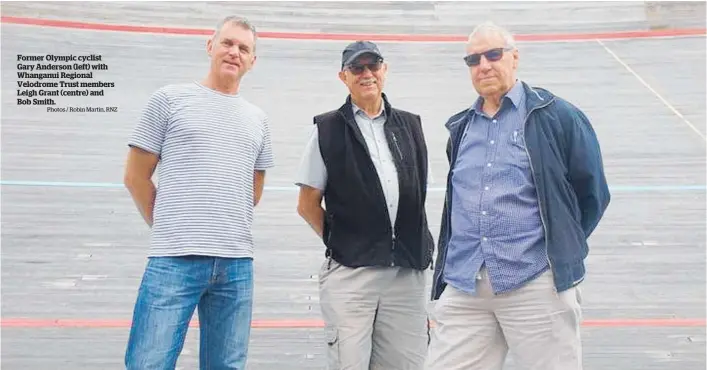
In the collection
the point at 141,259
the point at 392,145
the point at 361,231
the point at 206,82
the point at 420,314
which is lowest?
the point at 141,259

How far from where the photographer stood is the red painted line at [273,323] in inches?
193

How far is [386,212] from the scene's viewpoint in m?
3.15

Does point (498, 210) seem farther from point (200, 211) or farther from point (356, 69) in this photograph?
point (200, 211)

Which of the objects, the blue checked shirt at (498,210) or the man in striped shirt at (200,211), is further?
the man in striped shirt at (200,211)

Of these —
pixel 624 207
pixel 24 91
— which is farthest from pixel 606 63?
pixel 24 91

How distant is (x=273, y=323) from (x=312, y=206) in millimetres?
1879

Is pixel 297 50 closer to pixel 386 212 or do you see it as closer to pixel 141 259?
pixel 141 259

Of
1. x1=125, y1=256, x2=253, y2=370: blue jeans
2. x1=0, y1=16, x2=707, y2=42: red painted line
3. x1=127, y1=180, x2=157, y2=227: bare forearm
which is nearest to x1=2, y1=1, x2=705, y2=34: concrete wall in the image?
x1=0, y1=16, x2=707, y2=42: red painted line

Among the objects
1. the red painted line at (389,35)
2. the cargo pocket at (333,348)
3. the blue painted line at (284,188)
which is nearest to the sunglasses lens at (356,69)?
the cargo pocket at (333,348)

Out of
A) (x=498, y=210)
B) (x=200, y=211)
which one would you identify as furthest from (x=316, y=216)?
(x=498, y=210)

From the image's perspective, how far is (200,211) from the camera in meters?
2.91

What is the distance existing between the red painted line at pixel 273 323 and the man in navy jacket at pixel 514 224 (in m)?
2.20

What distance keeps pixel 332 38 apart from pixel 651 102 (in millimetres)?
5415

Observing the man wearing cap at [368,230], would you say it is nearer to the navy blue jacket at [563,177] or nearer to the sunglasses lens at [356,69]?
the sunglasses lens at [356,69]
